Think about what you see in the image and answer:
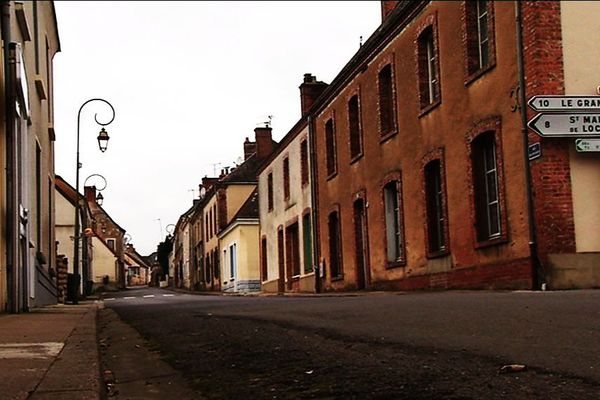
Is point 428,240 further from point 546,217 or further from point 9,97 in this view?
point 9,97

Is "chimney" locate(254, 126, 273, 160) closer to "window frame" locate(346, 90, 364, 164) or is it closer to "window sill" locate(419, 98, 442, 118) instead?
"window frame" locate(346, 90, 364, 164)

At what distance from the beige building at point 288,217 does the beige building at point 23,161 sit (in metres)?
10.7

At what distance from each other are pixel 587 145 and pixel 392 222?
330 inches

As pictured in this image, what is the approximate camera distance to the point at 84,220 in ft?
129

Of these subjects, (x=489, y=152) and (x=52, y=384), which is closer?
(x=52, y=384)

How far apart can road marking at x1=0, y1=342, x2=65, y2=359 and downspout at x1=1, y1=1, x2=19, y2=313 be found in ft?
23.7

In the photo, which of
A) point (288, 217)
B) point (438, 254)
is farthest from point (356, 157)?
point (288, 217)

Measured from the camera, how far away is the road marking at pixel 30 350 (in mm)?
6467

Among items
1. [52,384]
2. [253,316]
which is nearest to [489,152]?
[253,316]

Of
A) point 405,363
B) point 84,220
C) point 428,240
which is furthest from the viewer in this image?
point 84,220

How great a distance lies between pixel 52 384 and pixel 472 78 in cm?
1323

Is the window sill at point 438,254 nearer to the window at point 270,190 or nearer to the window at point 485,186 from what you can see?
the window at point 485,186

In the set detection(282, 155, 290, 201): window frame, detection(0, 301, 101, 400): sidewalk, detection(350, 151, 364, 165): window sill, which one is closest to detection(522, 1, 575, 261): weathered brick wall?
detection(0, 301, 101, 400): sidewalk

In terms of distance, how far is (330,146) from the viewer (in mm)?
28375
